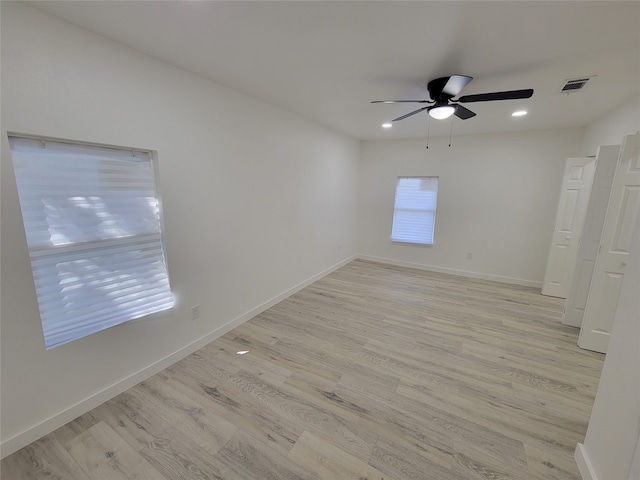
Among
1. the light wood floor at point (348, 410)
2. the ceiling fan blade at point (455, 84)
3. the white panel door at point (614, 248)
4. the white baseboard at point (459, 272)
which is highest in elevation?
the ceiling fan blade at point (455, 84)

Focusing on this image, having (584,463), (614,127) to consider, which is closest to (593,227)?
(614,127)

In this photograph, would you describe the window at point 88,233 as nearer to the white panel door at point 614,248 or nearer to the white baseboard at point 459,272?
the white panel door at point 614,248

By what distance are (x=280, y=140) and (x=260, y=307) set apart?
7.07 ft

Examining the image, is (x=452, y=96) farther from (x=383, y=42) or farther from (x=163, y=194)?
(x=163, y=194)

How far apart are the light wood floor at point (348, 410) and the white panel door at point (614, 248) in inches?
11.5

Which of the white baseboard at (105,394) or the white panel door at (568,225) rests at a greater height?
the white panel door at (568,225)

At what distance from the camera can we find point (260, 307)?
11.0 feet

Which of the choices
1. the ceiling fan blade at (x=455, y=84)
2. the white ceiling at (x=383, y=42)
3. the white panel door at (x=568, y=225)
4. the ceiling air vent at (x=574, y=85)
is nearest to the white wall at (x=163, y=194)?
the white ceiling at (x=383, y=42)

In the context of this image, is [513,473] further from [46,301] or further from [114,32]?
[114,32]

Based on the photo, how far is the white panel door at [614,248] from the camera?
241 centimetres

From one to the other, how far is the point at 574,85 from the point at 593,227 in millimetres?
1630

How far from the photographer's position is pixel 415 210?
5309mm

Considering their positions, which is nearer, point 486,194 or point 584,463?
point 584,463

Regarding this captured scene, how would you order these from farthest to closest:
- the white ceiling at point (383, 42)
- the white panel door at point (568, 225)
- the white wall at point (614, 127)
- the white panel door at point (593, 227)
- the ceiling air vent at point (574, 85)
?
the white panel door at point (568, 225) < the white panel door at point (593, 227) < the white wall at point (614, 127) < the ceiling air vent at point (574, 85) < the white ceiling at point (383, 42)
